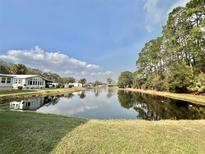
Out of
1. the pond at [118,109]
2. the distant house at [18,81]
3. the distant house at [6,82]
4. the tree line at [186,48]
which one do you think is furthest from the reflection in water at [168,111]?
the distant house at [18,81]

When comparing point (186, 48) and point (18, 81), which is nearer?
point (186, 48)

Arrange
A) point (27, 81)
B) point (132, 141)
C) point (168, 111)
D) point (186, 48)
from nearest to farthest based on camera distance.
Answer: point (132, 141) → point (168, 111) → point (186, 48) → point (27, 81)

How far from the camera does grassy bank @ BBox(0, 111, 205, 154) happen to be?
5.15m

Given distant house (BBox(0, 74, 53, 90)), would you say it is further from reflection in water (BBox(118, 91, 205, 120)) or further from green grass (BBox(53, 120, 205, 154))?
green grass (BBox(53, 120, 205, 154))

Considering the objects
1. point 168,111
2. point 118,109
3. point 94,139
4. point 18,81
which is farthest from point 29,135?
point 18,81

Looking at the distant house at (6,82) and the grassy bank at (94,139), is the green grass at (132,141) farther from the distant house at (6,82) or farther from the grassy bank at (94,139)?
the distant house at (6,82)

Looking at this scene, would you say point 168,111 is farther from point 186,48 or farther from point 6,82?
point 6,82

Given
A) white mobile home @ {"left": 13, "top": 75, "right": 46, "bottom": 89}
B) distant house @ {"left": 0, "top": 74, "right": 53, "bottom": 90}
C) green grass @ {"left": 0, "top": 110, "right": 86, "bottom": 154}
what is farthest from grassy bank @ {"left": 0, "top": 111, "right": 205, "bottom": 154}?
white mobile home @ {"left": 13, "top": 75, "right": 46, "bottom": 89}

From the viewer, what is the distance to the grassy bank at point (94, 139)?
5152mm

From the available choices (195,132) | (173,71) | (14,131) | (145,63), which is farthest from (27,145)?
(145,63)

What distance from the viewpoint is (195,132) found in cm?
686

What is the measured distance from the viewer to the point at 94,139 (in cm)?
576

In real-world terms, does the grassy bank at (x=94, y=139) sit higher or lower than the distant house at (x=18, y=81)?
lower

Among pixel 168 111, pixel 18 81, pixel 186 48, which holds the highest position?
pixel 186 48
